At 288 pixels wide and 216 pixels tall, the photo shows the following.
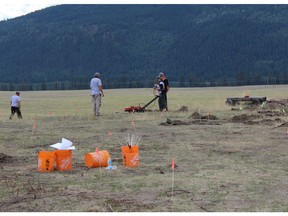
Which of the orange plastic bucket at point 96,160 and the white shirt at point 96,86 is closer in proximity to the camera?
the orange plastic bucket at point 96,160

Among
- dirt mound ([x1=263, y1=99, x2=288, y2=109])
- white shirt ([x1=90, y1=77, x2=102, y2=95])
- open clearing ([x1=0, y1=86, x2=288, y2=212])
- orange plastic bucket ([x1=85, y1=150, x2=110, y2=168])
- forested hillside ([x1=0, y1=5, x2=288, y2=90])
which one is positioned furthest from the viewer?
forested hillside ([x1=0, y1=5, x2=288, y2=90])

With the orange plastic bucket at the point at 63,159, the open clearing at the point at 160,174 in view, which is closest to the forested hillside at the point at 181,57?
the open clearing at the point at 160,174

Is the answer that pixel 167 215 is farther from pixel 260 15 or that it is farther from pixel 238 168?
pixel 260 15

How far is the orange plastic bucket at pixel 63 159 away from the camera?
31.6 feet

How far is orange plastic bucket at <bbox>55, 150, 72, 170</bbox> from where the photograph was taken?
9.62 meters

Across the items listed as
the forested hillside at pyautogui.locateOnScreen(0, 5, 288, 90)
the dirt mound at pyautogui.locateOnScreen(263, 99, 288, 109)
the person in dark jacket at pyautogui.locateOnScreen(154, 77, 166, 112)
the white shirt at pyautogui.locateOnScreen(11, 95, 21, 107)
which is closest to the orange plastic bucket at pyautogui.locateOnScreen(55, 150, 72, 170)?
the person in dark jacket at pyautogui.locateOnScreen(154, 77, 166, 112)

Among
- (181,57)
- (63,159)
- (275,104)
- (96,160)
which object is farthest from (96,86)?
(181,57)

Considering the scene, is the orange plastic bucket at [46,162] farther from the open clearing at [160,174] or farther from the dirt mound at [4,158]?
the dirt mound at [4,158]

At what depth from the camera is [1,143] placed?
13.9 meters

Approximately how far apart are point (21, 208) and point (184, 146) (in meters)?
6.49

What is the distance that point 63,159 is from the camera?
31.7ft

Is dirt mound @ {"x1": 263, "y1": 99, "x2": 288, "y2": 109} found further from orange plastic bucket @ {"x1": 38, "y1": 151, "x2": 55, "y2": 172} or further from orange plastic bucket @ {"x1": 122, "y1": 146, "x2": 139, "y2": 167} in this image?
orange plastic bucket @ {"x1": 38, "y1": 151, "x2": 55, "y2": 172}

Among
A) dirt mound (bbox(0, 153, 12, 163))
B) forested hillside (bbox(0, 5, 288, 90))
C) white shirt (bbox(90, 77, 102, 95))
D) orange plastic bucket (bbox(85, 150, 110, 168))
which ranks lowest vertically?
dirt mound (bbox(0, 153, 12, 163))

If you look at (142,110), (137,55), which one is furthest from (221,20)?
(142,110)
